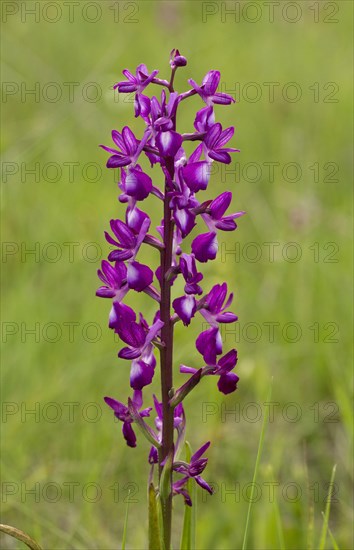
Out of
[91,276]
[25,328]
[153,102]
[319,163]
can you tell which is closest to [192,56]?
[319,163]

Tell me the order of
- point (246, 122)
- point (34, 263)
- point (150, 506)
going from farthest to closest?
1. point (246, 122)
2. point (34, 263)
3. point (150, 506)

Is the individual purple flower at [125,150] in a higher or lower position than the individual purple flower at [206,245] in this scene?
higher

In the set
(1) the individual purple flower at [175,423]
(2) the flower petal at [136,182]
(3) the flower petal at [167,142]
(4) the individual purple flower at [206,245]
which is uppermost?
(3) the flower petal at [167,142]

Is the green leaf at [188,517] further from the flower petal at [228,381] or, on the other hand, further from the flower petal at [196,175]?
the flower petal at [196,175]

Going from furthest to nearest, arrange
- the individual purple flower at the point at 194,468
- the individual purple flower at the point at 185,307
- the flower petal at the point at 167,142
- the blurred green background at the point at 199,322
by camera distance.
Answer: the blurred green background at the point at 199,322
the individual purple flower at the point at 194,468
the individual purple flower at the point at 185,307
the flower petal at the point at 167,142

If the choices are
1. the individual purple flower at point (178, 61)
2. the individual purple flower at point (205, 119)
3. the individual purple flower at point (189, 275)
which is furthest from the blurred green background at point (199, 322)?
the individual purple flower at point (178, 61)

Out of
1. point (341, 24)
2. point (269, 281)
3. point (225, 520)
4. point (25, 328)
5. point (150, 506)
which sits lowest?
point (225, 520)

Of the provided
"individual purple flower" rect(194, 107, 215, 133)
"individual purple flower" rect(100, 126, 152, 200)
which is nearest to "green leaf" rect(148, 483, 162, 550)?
"individual purple flower" rect(100, 126, 152, 200)

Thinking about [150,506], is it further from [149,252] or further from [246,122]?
[246,122]
